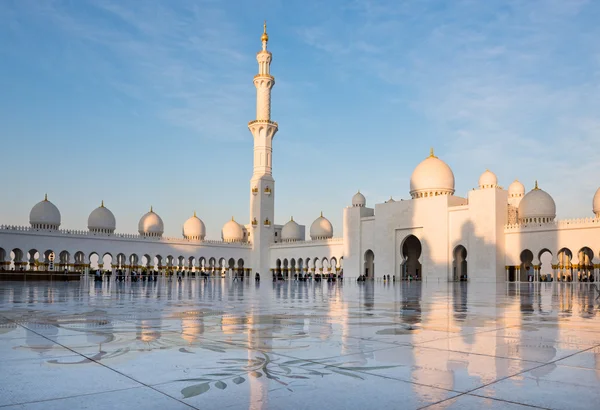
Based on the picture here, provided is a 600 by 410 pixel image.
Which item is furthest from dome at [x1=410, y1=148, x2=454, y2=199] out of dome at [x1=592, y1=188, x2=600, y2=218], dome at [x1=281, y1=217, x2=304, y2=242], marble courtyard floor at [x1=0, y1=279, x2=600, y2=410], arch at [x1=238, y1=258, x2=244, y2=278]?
marble courtyard floor at [x1=0, y1=279, x2=600, y2=410]

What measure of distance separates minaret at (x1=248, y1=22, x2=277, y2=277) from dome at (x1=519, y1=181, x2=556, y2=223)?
17.7 meters

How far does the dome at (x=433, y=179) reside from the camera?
35469mm

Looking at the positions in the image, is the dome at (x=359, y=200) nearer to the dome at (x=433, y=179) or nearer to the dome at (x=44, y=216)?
the dome at (x=433, y=179)

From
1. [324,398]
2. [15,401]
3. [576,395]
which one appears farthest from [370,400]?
[15,401]

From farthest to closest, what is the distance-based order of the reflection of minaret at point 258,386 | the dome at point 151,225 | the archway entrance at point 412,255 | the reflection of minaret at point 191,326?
1. the dome at point 151,225
2. the archway entrance at point 412,255
3. the reflection of minaret at point 191,326
4. the reflection of minaret at point 258,386

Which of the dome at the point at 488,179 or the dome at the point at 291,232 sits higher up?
the dome at the point at 488,179

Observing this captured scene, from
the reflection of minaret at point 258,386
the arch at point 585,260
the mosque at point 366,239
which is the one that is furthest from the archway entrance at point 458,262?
the reflection of minaret at point 258,386

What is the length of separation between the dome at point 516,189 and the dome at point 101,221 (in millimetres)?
29012

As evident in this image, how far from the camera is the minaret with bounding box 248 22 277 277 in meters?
40.0

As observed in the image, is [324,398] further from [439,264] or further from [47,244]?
[47,244]

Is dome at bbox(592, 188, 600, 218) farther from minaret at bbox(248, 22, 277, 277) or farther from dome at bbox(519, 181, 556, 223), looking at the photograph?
minaret at bbox(248, 22, 277, 277)

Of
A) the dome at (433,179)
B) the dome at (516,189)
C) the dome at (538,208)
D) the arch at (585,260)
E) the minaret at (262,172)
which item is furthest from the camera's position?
the dome at (516,189)

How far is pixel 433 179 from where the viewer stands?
35406 mm

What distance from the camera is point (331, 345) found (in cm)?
358
